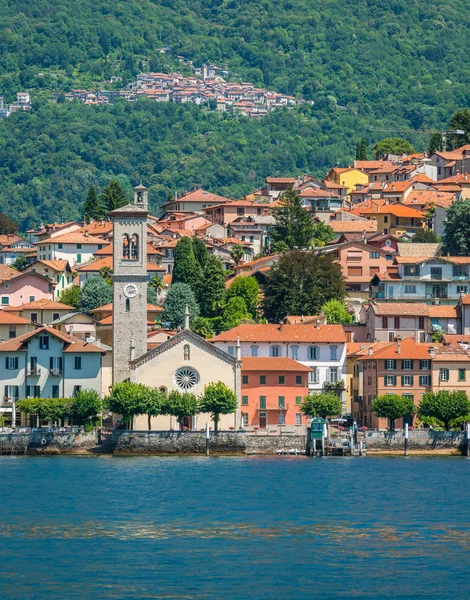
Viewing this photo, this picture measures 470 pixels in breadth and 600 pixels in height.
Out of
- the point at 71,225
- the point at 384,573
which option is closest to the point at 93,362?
the point at 384,573

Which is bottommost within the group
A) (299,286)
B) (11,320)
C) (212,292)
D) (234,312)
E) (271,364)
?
(271,364)

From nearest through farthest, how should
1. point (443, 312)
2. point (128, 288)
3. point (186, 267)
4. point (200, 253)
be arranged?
point (128, 288) → point (443, 312) → point (186, 267) → point (200, 253)

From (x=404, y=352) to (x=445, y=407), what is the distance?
7.30 metres

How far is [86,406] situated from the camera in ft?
350

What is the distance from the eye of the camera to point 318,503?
3359 inches

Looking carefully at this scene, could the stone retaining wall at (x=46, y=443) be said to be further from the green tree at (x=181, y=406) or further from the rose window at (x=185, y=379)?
the rose window at (x=185, y=379)

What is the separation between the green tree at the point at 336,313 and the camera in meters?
131

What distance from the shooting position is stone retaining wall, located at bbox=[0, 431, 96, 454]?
105 m

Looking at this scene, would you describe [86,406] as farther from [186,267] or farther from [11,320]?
[186,267]

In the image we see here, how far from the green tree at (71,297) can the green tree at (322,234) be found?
23.8 metres

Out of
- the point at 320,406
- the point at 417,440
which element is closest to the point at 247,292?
the point at 320,406

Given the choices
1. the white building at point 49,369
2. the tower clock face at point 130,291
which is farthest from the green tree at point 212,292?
the white building at point 49,369

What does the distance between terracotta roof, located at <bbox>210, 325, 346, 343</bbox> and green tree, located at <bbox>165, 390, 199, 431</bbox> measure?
1297 centimetres

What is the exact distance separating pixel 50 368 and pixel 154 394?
324 inches
